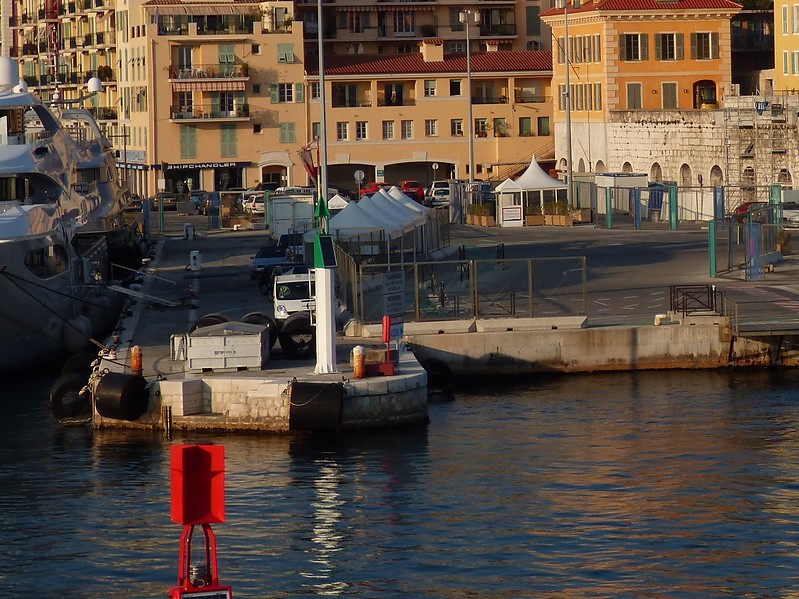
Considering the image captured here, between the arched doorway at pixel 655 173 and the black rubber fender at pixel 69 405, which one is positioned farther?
the arched doorway at pixel 655 173

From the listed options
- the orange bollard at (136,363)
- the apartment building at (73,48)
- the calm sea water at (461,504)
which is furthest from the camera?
the apartment building at (73,48)

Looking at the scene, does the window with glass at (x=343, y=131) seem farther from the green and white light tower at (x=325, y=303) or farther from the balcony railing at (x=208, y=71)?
the green and white light tower at (x=325, y=303)

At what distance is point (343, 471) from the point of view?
3069cm

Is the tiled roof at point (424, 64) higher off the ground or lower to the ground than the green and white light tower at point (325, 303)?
higher

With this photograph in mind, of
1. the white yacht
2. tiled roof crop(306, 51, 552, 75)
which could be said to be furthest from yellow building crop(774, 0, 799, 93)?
the white yacht

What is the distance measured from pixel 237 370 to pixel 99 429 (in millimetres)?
2971

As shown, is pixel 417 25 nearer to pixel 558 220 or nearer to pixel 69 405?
pixel 558 220

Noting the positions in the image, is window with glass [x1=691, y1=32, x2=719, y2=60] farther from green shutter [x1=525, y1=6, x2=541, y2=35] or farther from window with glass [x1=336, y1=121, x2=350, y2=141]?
green shutter [x1=525, y1=6, x2=541, y2=35]

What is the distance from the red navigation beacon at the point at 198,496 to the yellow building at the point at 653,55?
78.9 meters

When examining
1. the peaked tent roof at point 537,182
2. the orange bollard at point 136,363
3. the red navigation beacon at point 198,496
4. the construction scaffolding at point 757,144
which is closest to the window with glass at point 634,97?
the construction scaffolding at point 757,144

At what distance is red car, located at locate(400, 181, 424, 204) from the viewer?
93438mm

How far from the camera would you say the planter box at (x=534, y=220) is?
73625 millimetres

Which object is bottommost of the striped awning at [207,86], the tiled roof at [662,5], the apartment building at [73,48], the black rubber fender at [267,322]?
the black rubber fender at [267,322]

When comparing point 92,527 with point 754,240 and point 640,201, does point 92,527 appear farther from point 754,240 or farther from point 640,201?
point 640,201
